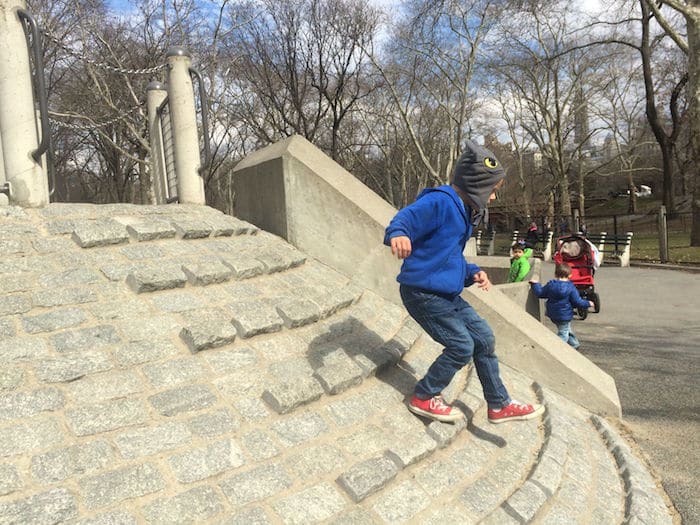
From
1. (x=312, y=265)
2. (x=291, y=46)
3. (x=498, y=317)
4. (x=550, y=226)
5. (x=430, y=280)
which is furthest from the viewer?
(x=550, y=226)

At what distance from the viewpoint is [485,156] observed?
2988mm

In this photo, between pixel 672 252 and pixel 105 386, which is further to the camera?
pixel 672 252

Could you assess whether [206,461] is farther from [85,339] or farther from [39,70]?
[39,70]

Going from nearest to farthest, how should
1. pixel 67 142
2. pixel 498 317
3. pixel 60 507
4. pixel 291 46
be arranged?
pixel 60 507 < pixel 498 317 < pixel 291 46 < pixel 67 142

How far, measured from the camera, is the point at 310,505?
2.28m

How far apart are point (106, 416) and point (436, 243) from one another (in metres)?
1.98

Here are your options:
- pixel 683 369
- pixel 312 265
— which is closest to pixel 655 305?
pixel 683 369

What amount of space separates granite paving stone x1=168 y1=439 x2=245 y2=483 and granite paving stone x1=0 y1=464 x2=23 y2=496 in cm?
60

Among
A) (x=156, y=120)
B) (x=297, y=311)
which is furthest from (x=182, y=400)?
(x=156, y=120)

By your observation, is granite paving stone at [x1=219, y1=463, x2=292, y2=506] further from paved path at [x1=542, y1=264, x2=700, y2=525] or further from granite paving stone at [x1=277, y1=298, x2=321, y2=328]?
paved path at [x1=542, y1=264, x2=700, y2=525]

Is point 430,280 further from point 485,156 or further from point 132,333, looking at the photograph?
point 132,333

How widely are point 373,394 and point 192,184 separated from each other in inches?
161

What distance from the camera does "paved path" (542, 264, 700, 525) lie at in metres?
3.36

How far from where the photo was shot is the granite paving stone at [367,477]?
7.85 feet
